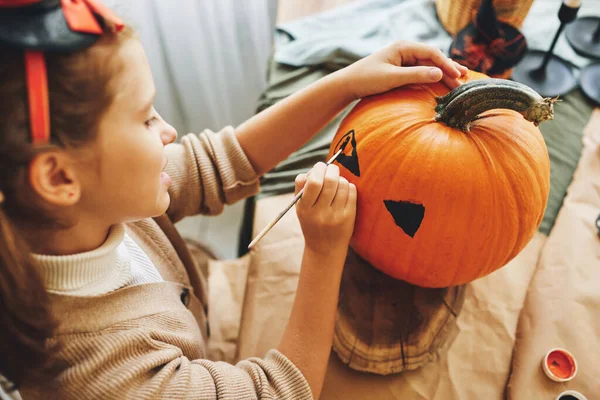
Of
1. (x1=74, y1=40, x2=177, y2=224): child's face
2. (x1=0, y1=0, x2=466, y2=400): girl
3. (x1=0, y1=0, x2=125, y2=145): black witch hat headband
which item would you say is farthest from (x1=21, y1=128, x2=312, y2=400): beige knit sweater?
(x1=0, y1=0, x2=125, y2=145): black witch hat headband

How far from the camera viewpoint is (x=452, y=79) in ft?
2.06

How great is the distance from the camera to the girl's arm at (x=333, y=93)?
2.04ft

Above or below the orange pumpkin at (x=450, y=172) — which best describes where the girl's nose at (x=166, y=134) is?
above

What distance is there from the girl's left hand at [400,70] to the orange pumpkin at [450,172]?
18mm

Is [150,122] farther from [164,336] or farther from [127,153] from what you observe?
[164,336]

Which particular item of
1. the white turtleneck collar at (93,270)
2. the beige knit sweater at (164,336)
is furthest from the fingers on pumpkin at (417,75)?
the white turtleneck collar at (93,270)

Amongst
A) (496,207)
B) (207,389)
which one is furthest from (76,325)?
(496,207)

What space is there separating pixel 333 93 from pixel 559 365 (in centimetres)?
51

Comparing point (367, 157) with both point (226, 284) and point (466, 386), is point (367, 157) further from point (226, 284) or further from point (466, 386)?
point (226, 284)

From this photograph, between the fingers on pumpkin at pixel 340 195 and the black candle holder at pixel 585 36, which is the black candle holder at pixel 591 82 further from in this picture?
the fingers on pumpkin at pixel 340 195

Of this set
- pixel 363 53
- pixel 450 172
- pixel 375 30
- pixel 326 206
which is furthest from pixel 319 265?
pixel 375 30

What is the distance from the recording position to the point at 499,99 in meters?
0.54

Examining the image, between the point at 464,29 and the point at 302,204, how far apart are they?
57 cm

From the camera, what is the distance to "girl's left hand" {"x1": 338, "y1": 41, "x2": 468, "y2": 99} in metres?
0.61
